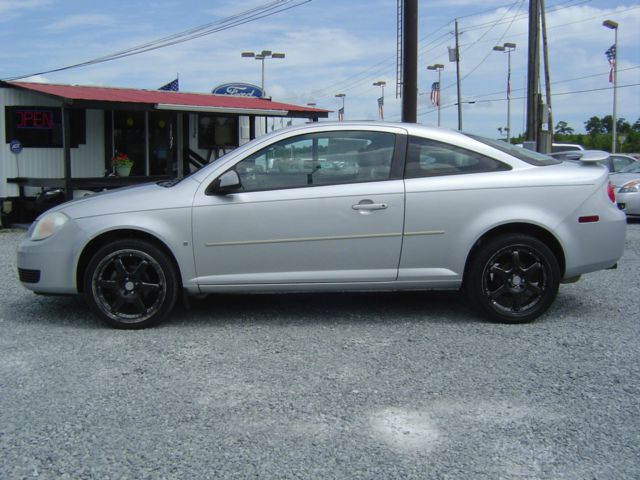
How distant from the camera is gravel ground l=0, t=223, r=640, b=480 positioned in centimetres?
322

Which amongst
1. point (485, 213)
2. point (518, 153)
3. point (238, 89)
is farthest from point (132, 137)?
point (485, 213)

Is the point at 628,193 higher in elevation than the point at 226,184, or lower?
lower

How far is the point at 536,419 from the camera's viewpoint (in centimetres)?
369

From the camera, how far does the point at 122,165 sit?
53.8ft

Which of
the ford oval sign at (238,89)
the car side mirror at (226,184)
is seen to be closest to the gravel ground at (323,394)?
the car side mirror at (226,184)

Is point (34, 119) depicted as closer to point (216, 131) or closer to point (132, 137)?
point (132, 137)

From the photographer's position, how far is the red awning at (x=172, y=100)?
14560 mm

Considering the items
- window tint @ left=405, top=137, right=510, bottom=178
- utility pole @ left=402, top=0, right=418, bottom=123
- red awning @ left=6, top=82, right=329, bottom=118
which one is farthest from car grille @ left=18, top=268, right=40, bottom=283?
utility pole @ left=402, top=0, right=418, bottom=123

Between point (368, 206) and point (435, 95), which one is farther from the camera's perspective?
point (435, 95)

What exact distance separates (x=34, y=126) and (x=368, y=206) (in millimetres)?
11852

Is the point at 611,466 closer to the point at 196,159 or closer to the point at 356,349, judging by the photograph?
the point at 356,349

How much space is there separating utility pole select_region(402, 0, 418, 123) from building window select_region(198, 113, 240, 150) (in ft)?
20.7

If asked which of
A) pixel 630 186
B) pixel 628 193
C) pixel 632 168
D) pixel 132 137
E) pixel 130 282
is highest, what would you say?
pixel 132 137

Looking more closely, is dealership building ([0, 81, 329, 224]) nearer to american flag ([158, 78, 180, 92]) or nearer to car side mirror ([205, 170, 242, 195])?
american flag ([158, 78, 180, 92])
